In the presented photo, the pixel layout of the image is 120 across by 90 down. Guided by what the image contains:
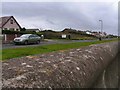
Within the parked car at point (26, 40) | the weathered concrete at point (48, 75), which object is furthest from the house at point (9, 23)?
the weathered concrete at point (48, 75)

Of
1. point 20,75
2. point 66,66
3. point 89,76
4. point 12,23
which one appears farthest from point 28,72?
point 12,23

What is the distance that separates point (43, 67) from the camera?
276cm

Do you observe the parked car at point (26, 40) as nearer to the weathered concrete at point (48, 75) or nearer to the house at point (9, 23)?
the weathered concrete at point (48, 75)

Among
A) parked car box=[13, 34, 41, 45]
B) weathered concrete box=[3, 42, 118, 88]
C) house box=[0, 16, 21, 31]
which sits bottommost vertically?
parked car box=[13, 34, 41, 45]

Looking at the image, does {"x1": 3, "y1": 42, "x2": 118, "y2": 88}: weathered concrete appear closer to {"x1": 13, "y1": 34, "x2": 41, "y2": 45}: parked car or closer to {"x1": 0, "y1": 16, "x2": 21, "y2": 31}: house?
{"x1": 13, "y1": 34, "x2": 41, "y2": 45}: parked car

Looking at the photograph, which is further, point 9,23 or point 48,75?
point 9,23

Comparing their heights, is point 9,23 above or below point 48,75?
above

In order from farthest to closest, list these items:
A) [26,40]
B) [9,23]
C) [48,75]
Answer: [9,23] < [26,40] < [48,75]

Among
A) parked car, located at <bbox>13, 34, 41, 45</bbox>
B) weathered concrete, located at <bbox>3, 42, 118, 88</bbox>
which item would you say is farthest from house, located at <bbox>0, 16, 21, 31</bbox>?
weathered concrete, located at <bbox>3, 42, 118, 88</bbox>

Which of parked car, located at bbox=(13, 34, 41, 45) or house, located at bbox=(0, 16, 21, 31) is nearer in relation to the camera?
parked car, located at bbox=(13, 34, 41, 45)

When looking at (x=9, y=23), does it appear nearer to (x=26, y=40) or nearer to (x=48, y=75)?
(x=26, y=40)

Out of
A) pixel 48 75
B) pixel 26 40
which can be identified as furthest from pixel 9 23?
pixel 48 75

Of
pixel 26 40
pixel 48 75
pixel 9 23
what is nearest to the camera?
pixel 48 75

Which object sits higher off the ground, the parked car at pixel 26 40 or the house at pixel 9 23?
the house at pixel 9 23
